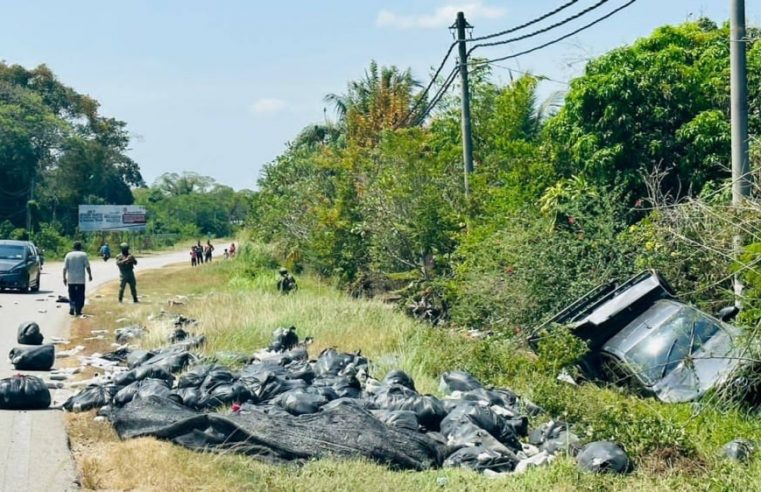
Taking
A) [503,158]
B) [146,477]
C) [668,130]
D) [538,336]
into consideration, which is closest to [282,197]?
[503,158]

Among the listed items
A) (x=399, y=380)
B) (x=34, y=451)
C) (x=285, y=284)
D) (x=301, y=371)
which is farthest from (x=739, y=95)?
(x=285, y=284)

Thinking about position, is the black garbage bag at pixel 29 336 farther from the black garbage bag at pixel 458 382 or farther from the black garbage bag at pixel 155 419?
the black garbage bag at pixel 458 382

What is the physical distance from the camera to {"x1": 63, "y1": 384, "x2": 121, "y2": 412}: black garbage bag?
11219mm

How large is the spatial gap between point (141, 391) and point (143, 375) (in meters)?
1.79

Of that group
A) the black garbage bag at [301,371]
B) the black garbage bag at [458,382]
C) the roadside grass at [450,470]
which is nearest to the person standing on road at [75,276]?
the roadside grass at [450,470]

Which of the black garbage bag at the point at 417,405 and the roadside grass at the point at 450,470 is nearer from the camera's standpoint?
the roadside grass at the point at 450,470

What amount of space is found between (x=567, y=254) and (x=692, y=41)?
22.3 feet

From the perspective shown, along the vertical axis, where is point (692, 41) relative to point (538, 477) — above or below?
above

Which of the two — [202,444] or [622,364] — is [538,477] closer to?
[202,444]

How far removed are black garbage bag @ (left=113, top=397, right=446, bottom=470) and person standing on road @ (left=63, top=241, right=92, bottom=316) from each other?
13.3 metres

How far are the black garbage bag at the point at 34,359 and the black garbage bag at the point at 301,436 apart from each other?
545 centimetres

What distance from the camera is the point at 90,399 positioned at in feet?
37.1

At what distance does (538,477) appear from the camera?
8.13 metres

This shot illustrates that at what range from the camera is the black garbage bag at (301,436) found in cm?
864
